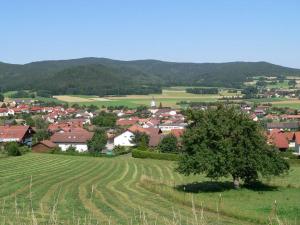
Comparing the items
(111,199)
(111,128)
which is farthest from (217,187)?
(111,128)

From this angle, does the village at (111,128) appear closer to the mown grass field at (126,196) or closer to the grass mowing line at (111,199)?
the mown grass field at (126,196)

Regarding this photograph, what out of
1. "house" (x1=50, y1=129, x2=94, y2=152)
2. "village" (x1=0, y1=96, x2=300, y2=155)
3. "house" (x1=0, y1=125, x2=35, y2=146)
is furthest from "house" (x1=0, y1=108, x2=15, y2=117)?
"house" (x1=50, y1=129, x2=94, y2=152)

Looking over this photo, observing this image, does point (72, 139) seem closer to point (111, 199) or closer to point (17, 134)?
point (17, 134)

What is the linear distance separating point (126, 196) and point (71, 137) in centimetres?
6739

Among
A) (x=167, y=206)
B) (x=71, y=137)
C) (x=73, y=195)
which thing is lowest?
(x=71, y=137)

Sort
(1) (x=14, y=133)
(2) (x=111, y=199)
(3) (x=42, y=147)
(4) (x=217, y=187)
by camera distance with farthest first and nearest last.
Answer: (1) (x=14, y=133)
(3) (x=42, y=147)
(4) (x=217, y=187)
(2) (x=111, y=199)

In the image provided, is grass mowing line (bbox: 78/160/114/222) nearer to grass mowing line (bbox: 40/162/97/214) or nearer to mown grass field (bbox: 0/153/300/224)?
mown grass field (bbox: 0/153/300/224)

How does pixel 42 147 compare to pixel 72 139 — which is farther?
pixel 72 139

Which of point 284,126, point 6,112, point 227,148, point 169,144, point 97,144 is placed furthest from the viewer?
point 6,112

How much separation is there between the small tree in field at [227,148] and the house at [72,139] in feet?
200

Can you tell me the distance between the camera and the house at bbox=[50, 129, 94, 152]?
319 feet

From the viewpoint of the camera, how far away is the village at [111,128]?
85.4 meters

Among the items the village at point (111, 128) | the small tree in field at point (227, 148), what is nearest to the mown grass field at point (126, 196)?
the small tree in field at point (227, 148)

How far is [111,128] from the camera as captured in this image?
129500 mm
